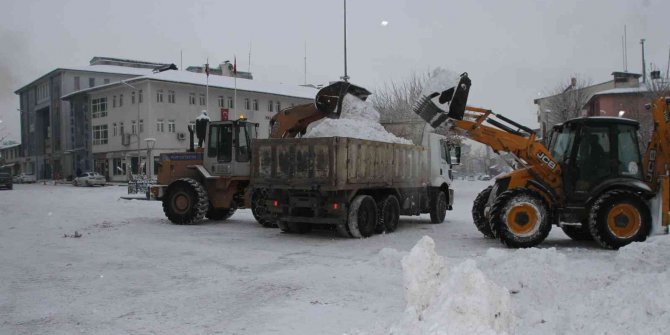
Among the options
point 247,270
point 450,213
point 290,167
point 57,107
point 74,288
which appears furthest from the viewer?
point 57,107

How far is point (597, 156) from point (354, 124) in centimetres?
555

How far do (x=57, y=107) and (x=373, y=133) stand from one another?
68734 mm

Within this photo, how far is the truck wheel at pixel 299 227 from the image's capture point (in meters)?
14.0

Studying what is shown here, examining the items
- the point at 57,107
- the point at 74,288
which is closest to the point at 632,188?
the point at 74,288

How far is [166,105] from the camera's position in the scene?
5469 centimetres

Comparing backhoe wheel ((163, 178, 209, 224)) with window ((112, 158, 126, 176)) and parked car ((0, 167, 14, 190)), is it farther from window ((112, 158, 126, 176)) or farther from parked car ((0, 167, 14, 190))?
window ((112, 158, 126, 176))

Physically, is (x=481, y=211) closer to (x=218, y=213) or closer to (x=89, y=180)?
(x=218, y=213)

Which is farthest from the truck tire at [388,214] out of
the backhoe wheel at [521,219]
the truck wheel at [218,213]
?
the truck wheel at [218,213]

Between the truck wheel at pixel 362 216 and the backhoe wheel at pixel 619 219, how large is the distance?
4.68 m

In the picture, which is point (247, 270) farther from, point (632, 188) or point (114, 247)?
point (632, 188)

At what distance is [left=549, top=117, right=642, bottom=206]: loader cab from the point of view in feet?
36.5

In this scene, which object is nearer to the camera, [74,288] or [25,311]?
[25,311]

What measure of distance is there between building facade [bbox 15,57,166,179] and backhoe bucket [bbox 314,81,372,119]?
55019 millimetres

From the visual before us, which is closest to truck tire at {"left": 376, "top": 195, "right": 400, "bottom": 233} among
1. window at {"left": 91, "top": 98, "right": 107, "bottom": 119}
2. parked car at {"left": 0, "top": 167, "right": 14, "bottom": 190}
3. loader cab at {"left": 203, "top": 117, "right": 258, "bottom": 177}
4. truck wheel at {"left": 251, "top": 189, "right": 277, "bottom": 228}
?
truck wheel at {"left": 251, "top": 189, "right": 277, "bottom": 228}
